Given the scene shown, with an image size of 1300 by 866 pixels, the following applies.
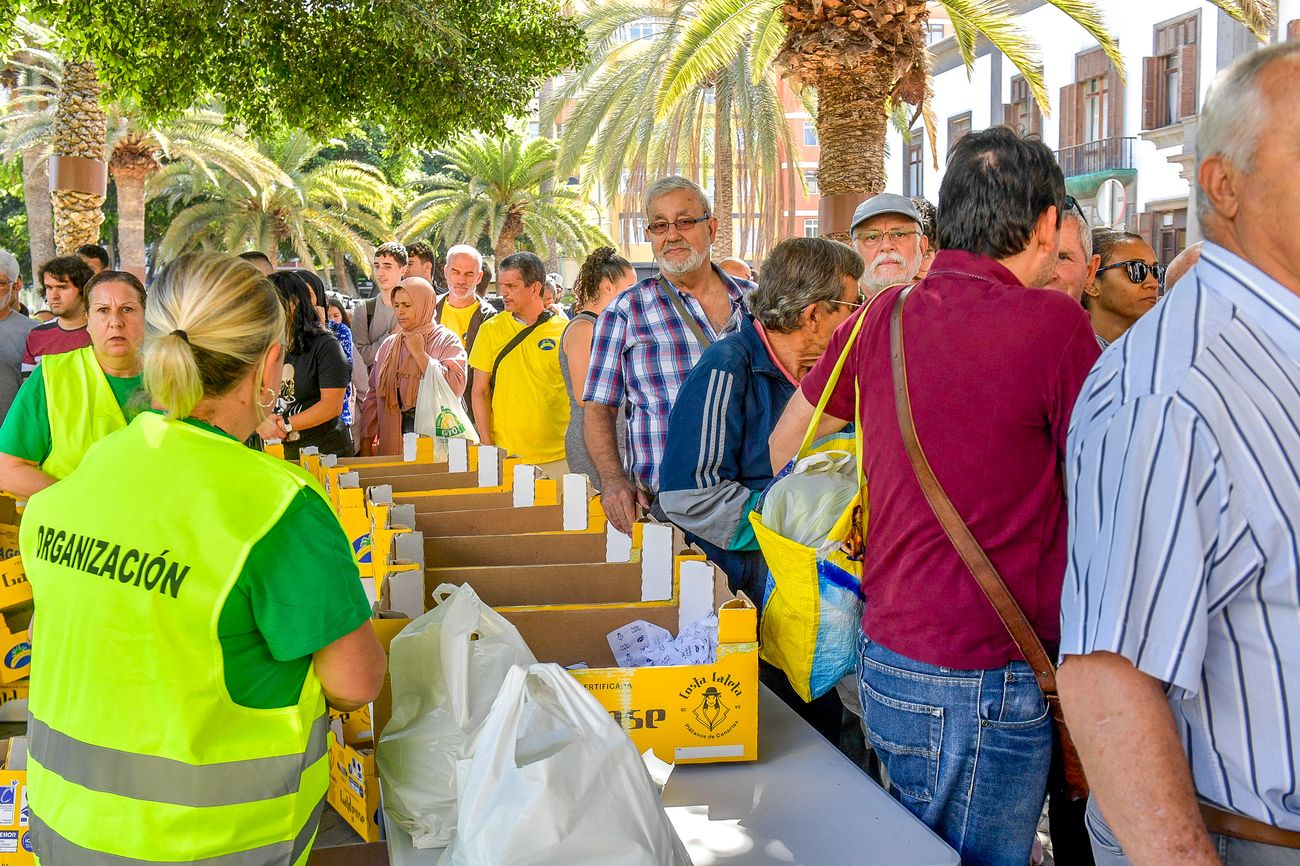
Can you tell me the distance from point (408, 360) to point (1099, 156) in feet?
70.1

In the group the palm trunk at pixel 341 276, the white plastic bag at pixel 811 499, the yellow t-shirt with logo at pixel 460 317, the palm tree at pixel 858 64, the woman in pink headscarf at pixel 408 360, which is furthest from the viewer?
the palm trunk at pixel 341 276

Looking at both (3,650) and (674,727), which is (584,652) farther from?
(3,650)

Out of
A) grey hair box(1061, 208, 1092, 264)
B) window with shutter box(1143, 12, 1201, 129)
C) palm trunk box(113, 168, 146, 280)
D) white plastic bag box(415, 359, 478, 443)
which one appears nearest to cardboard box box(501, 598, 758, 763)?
grey hair box(1061, 208, 1092, 264)

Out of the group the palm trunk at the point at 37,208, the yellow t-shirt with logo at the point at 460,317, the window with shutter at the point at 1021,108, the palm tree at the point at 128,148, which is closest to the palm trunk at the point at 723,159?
the palm tree at the point at 128,148

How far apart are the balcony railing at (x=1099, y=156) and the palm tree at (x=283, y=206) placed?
16070mm

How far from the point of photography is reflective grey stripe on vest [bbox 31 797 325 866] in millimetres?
1700

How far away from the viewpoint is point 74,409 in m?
3.29

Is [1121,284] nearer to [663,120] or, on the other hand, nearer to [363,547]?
[363,547]

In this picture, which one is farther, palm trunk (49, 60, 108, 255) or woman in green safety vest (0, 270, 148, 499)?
palm trunk (49, 60, 108, 255)

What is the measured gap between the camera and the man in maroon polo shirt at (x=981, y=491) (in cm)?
193

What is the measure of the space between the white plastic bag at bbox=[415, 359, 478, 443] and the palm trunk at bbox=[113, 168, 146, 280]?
1830 centimetres

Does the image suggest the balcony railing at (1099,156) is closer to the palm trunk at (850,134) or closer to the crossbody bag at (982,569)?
the palm trunk at (850,134)

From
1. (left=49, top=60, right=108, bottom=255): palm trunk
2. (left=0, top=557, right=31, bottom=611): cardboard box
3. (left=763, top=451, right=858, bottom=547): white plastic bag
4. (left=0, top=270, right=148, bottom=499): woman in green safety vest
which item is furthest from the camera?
(left=49, top=60, right=108, bottom=255): palm trunk

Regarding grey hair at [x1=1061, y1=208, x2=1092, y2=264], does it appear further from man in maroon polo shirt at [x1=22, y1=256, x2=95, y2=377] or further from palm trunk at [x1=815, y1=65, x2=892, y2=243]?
palm trunk at [x1=815, y1=65, x2=892, y2=243]
